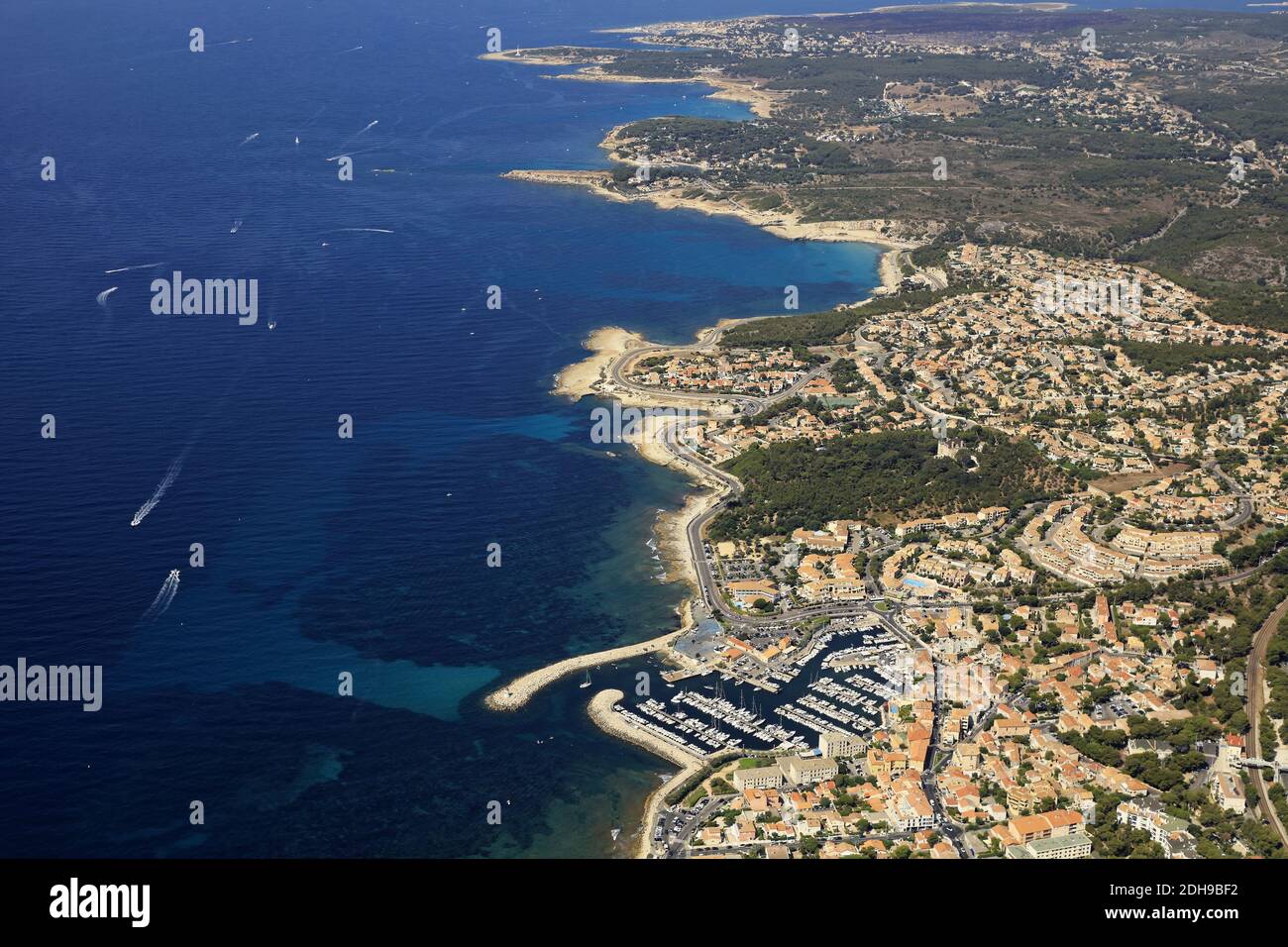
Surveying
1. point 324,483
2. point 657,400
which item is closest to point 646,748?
point 324,483

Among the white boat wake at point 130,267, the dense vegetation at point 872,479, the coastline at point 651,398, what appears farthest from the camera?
the white boat wake at point 130,267

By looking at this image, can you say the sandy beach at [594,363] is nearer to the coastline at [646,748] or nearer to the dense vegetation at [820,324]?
the dense vegetation at [820,324]

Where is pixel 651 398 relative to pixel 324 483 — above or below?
above

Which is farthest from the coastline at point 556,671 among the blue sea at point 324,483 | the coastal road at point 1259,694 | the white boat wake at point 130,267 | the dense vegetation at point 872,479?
the white boat wake at point 130,267

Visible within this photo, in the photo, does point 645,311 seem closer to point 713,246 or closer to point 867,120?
point 713,246

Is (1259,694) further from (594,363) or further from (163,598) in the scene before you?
(594,363)
